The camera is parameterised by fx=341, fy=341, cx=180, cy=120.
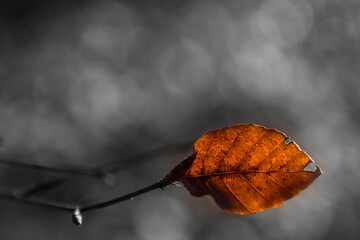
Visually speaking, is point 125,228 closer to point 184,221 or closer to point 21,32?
point 184,221

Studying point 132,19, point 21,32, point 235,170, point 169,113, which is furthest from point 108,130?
point 235,170

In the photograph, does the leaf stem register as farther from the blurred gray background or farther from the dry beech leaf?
the blurred gray background

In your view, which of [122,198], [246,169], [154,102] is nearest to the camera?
[122,198]

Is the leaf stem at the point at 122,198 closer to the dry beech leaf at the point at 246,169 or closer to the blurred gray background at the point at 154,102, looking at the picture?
the dry beech leaf at the point at 246,169

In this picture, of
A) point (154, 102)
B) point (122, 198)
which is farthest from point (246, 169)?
point (154, 102)

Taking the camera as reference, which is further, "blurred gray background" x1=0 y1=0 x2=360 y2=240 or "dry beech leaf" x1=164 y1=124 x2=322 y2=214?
"blurred gray background" x1=0 y1=0 x2=360 y2=240

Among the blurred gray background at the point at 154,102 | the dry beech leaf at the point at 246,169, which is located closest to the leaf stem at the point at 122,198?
the dry beech leaf at the point at 246,169

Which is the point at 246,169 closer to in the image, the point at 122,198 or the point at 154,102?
the point at 122,198

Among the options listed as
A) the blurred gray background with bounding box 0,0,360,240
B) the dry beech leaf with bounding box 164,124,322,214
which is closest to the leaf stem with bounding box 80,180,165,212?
the dry beech leaf with bounding box 164,124,322,214
